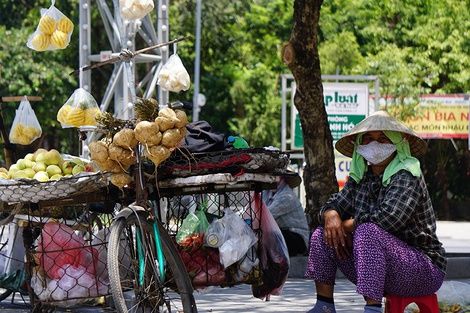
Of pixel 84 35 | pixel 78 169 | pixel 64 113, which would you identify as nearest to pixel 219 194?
pixel 78 169

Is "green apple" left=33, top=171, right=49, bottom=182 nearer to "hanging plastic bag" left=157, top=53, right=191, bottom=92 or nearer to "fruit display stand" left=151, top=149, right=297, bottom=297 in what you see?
"fruit display stand" left=151, top=149, right=297, bottom=297

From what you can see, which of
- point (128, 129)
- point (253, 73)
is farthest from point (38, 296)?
point (253, 73)

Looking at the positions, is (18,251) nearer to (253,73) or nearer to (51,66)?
(51,66)

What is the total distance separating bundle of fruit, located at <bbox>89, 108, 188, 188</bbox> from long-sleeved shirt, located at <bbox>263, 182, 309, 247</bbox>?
4.14 metres

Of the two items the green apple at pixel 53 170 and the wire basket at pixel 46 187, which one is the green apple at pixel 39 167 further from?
the wire basket at pixel 46 187

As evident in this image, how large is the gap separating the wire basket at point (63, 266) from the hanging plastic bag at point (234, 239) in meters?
0.66

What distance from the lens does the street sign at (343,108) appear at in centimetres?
1758

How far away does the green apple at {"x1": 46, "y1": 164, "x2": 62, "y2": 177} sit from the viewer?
6.53 meters

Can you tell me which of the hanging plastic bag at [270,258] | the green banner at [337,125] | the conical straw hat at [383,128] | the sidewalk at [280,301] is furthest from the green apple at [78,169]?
the green banner at [337,125]

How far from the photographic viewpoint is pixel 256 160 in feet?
20.0

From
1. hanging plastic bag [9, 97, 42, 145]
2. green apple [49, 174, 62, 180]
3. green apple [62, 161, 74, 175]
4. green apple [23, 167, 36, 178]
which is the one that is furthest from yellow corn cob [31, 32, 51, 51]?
green apple [49, 174, 62, 180]

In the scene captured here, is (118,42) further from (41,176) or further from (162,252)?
(162,252)

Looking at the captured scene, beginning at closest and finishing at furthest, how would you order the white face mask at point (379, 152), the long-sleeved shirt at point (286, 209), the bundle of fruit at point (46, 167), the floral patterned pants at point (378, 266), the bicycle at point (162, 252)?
the floral patterned pants at point (378, 266), the bicycle at point (162, 252), the white face mask at point (379, 152), the bundle of fruit at point (46, 167), the long-sleeved shirt at point (286, 209)

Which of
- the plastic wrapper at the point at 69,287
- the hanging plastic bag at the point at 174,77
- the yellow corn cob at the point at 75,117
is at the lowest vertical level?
the plastic wrapper at the point at 69,287
